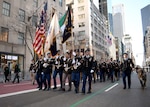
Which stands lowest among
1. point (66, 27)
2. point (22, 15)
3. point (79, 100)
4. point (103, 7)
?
point (79, 100)

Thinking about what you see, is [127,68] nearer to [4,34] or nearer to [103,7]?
[4,34]

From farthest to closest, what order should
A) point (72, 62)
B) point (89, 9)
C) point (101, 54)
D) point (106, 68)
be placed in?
1. point (101, 54)
2. point (89, 9)
3. point (106, 68)
4. point (72, 62)

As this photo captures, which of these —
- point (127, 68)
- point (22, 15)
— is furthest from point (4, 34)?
point (127, 68)

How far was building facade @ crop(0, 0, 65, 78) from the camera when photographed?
81.9 feet

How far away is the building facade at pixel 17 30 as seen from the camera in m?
25.0

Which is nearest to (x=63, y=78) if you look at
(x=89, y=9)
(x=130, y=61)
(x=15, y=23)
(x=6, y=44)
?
(x=130, y=61)

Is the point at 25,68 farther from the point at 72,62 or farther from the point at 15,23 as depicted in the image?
the point at 72,62

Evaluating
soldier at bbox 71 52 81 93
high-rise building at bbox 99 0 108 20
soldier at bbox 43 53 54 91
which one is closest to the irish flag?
soldier at bbox 43 53 54 91

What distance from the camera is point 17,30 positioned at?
88.2 ft

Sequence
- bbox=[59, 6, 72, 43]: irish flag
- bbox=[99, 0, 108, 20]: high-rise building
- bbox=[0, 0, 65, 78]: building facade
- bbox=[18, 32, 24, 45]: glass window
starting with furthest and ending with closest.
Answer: bbox=[99, 0, 108, 20]: high-rise building
bbox=[18, 32, 24, 45]: glass window
bbox=[0, 0, 65, 78]: building facade
bbox=[59, 6, 72, 43]: irish flag

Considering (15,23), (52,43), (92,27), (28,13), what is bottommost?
(52,43)

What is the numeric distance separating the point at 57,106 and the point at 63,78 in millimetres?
Answer: 4327

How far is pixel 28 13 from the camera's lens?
29625 mm

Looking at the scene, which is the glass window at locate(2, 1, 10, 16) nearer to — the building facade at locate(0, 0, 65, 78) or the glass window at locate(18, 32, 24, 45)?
the building facade at locate(0, 0, 65, 78)
